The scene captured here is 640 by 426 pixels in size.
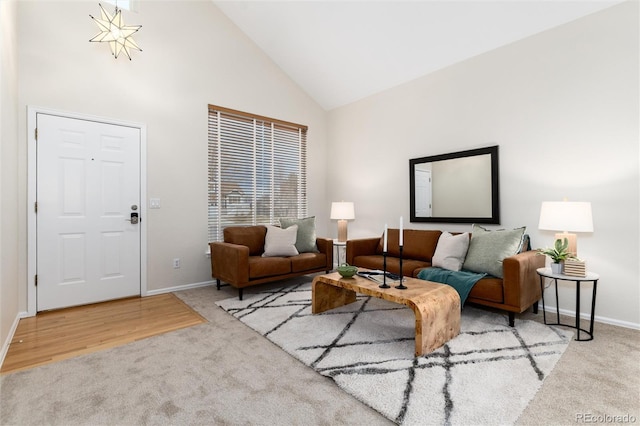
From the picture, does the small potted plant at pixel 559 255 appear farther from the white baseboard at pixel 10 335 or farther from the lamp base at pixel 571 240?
the white baseboard at pixel 10 335

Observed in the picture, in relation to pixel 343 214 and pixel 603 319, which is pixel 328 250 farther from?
pixel 603 319

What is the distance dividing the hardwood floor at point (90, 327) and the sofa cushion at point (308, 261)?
4.05 ft

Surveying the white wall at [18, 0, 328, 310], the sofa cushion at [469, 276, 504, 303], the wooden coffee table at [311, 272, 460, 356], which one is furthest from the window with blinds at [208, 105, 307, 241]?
the sofa cushion at [469, 276, 504, 303]

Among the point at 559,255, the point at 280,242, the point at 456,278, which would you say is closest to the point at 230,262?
the point at 280,242

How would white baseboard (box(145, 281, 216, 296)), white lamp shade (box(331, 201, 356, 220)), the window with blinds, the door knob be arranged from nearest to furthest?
the door knob < white baseboard (box(145, 281, 216, 296)) < the window with blinds < white lamp shade (box(331, 201, 356, 220))

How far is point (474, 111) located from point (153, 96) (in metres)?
3.85

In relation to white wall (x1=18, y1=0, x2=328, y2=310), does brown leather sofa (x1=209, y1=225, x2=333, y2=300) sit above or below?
below

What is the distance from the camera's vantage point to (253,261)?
3.46m

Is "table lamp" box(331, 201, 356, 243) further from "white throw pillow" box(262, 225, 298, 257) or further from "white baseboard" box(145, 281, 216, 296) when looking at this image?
"white baseboard" box(145, 281, 216, 296)

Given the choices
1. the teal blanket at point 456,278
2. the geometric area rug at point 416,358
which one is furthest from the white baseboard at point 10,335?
the teal blanket at point 456,278

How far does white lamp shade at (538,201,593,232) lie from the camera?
2.51 meters

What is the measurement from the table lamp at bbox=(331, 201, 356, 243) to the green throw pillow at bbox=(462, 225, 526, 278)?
189cm

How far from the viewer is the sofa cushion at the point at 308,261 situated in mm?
3775

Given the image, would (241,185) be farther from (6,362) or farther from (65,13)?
(6,362)
